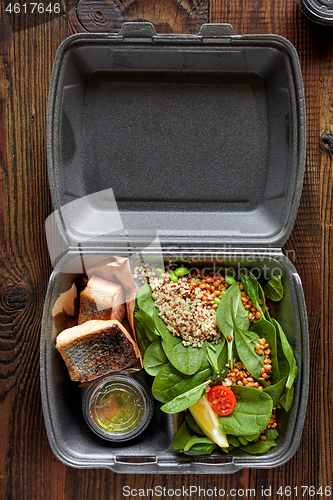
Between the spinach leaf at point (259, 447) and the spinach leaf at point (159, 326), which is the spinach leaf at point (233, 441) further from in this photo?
the spinach leaf at point (159, 326)

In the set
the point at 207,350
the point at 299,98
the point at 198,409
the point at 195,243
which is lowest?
the point at 198,409

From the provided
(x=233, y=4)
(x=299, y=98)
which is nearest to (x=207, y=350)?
(x=299, y=98)

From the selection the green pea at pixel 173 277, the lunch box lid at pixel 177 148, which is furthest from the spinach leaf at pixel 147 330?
the lunch box lid at pixel 177 148

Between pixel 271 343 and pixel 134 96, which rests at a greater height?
pixel 134 96

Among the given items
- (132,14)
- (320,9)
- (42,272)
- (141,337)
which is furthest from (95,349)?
(320,9)

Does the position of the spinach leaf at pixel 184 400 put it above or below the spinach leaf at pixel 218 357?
below

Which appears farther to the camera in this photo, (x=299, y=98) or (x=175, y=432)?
(x=175, y=432)

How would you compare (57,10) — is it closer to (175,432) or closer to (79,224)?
(79,224)

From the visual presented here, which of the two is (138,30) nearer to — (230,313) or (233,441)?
(230,313)
